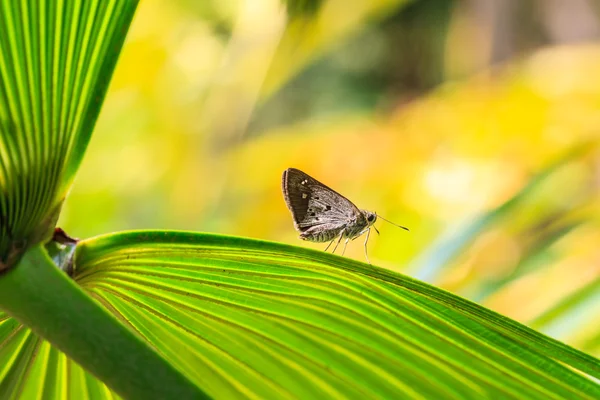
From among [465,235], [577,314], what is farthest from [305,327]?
[465,235]

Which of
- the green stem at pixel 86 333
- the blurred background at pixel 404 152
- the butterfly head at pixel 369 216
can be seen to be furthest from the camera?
the blurred background at pixel 404 152

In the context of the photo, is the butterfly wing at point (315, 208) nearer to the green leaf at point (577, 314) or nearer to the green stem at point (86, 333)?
the green leaf at point (577, 314)

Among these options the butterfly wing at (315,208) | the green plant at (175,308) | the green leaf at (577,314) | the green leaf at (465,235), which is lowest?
the green plant at (175,308)

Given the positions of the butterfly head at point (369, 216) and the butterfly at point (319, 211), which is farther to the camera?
the butterfly head at point (369, 216)

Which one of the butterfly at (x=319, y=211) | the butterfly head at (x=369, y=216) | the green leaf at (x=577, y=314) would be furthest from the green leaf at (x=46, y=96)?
the green leaf at (x=577, y=314)

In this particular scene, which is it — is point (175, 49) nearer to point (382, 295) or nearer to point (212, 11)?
point (212, 11)

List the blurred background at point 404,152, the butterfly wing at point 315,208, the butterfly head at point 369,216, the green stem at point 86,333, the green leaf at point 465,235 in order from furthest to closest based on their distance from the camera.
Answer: the blurred background at point 404,152, the green leaf at point 465,235, the butterfly head at point 369,216, the butterfly wing at point 315,208, the green stem at point 86,333

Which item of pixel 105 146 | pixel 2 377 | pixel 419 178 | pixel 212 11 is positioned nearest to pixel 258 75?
pixel 105 146
